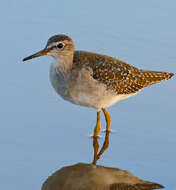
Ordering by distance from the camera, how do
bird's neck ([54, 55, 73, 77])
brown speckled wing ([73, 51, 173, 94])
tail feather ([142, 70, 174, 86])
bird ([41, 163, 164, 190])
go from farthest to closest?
tail feather ([142, 70, 174, 86]) → brown speckled wing ([73, 51, 173, 94]) → bird's neck ([54, 55, 73, 77]) → bird ([41, 163, 164, 190])

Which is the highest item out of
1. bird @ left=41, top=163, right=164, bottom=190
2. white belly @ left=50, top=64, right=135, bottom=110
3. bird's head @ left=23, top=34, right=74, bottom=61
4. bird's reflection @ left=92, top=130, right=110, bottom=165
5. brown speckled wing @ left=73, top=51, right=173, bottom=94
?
bird's head @ left=23, top=34, right=74, bottom=61

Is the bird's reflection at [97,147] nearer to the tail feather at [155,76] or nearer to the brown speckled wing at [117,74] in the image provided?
the brown speckled wing at [117,74]

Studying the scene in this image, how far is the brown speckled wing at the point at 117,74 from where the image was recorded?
8.91 m

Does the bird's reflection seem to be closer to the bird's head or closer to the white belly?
the white belly

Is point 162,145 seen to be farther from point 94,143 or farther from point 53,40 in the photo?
point 53,40

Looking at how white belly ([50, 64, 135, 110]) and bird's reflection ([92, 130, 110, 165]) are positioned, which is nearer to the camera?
bird's reflection ([92, 130, 110, 165])

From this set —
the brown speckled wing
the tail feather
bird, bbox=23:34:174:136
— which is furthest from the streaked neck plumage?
the tail feather

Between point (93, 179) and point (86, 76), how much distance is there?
6.49 feet

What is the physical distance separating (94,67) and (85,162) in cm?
183

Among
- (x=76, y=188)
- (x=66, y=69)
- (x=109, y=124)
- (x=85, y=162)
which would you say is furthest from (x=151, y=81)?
(x=76, y=188)

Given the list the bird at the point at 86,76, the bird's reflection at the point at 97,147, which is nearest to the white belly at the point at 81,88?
the bird at the point at 86,76

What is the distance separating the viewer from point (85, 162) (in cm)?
792

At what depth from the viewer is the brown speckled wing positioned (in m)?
8.91

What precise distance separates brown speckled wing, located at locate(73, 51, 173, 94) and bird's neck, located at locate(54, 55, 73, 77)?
105mm
